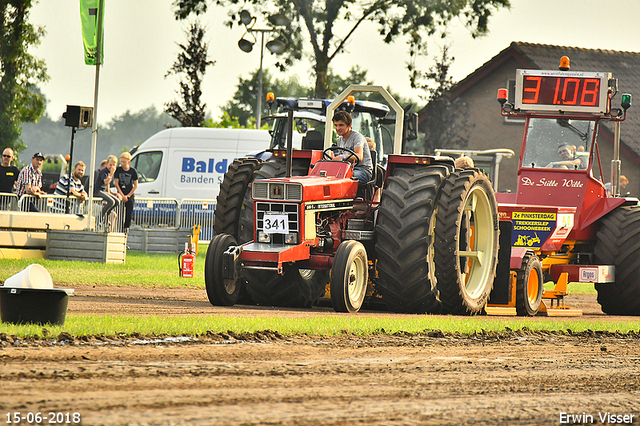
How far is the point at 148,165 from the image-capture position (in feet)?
79.7

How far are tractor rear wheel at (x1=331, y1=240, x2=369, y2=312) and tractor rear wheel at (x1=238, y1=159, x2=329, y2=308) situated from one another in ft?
3.01

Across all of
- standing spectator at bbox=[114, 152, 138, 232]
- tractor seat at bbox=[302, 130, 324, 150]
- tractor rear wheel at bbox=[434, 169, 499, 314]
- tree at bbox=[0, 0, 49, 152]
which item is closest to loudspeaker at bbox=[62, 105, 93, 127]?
standing spectator at bbox=[114, 152, 138, 232]

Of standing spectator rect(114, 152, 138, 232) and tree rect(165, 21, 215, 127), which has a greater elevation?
tree rect(165, 21, 215, 127)

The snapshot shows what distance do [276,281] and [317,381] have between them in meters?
5.03

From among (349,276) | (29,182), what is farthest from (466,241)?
(29,182)

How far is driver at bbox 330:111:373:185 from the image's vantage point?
10.4 meters

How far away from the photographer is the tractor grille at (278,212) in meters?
9.74

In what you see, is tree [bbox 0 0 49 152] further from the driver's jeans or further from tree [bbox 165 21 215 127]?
the driver's jeans

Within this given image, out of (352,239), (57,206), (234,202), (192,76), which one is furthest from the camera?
(192,76)

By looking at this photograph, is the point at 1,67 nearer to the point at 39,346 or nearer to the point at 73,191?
the point at 73,191

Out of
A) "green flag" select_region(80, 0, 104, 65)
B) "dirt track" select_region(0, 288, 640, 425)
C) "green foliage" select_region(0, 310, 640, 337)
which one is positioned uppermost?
"green flag" select_region(80, 0, 104, 65)

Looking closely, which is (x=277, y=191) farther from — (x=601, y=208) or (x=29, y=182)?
(x=29, y=182)

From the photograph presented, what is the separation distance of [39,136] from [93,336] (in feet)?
547

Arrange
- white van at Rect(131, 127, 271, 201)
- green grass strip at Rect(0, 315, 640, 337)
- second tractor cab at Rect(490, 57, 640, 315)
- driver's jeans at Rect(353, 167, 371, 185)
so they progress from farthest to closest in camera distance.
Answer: white van at Rect(131, 127, 271, 201) < second tractor cab at Rect(490, 57, 640, 315) < driver's jeans at Rect(353, 167, 371, 185) < green grass strip at Rect(0, 315, 640, 337)
